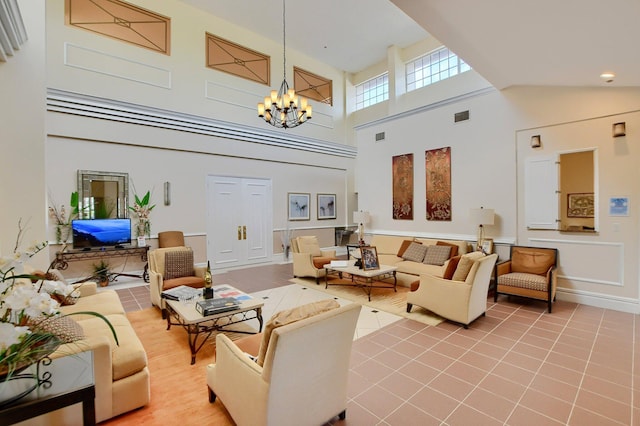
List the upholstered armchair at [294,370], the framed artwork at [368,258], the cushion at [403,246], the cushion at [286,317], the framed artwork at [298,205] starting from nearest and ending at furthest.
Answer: the upholstered armchair at [294,370] → the cushion at [286,317] → the framed artwork at [368,258] → the cushion at [403,246] → the framed artwork at [298,205]

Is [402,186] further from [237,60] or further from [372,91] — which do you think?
[237,60]

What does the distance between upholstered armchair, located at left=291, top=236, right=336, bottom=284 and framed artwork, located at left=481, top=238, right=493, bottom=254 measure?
113 inches

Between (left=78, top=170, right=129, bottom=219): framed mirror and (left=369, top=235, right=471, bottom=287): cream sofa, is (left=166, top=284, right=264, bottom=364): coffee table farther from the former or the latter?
(left=78, top=170, right=129, bottom=219): framed mirror

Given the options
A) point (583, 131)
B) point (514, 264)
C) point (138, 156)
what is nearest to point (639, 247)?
point (514, 264)

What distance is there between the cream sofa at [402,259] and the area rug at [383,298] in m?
0.26

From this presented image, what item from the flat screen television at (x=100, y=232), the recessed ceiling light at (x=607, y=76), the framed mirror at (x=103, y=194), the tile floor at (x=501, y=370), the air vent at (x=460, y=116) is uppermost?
the air vent at (x=460, y=116)

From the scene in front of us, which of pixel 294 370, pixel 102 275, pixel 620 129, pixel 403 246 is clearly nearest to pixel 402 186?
pixel 403 246

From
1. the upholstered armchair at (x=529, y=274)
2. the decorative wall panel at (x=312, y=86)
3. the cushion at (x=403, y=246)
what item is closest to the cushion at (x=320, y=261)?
the cushion at (x=403, y=246)

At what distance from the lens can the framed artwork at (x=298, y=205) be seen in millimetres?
8756

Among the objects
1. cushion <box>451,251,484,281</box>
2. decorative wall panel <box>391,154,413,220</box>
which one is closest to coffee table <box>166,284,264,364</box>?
cushion <box>451,251,484,281</box>

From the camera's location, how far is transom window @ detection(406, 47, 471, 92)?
7.69 metres

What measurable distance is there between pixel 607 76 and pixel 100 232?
826 centimetres

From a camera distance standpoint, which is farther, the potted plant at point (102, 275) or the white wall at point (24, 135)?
the potted plant at point (102, 275)

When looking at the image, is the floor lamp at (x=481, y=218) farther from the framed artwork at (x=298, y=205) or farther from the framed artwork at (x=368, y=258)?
the framed artwork at (x=298, y=205)
